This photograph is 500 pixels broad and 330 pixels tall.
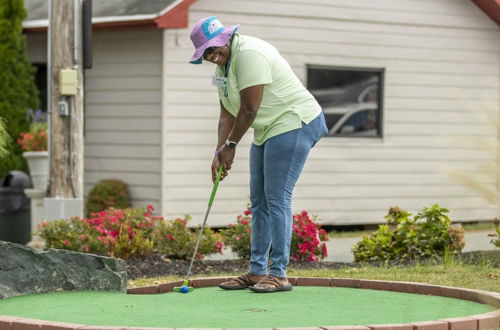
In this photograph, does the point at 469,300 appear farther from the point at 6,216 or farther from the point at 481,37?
the point at 481,37

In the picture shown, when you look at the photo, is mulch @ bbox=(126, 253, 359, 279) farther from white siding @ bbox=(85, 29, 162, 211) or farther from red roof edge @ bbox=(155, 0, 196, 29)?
red roof edge @ bbox=(155, 0, 196, 29)

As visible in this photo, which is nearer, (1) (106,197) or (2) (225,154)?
(2) (225,154)

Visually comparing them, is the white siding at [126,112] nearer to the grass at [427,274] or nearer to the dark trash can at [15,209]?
the dark trash can at [15,209]

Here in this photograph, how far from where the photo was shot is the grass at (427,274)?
7273 mm

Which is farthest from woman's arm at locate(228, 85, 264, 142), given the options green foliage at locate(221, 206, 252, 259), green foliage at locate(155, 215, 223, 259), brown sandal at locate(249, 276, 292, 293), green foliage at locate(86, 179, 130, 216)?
green foliage at locate(86, 179, 130, 216)

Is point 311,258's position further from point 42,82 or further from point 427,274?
point 42,82

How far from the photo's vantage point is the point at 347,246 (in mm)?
12852

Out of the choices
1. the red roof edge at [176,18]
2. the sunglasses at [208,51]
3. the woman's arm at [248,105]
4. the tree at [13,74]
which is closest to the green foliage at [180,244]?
the woman's arm at [248,105]

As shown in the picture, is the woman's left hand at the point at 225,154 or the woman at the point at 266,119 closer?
the woman at the point at 266,119

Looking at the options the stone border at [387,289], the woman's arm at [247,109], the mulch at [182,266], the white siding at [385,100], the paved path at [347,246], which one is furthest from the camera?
the white siding at [385,100]

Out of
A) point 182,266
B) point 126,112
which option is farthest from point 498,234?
point 126,112

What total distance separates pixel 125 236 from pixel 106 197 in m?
4.21

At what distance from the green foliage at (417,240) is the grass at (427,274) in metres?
0.51

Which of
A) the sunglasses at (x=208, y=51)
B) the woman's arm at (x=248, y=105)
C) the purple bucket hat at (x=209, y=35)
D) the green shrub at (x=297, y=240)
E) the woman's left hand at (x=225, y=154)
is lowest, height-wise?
the green shrub at (x=297, y=240)
